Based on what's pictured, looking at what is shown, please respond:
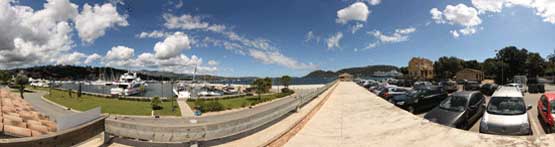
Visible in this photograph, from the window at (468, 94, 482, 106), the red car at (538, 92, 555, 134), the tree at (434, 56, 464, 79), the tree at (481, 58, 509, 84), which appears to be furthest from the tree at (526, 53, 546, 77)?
the window at (468, 94, 482, 106)

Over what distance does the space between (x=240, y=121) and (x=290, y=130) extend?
201 cm

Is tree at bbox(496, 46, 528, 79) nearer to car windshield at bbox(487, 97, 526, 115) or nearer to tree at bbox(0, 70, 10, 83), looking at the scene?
car windshield at bbox(487, 97, 526, 115)

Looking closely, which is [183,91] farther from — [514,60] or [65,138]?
[514,60]

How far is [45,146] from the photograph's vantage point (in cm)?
325

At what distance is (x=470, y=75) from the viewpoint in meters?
74.1

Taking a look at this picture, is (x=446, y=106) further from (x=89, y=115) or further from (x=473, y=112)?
(x=89, y=115)

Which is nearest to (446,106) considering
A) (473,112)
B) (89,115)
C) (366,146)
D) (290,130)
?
(473,112)

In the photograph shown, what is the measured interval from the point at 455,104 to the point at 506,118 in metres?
2.23

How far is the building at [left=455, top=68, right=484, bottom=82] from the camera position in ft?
235

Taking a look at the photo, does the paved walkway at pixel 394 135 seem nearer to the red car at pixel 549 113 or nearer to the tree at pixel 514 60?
the red car at pixel 549 113

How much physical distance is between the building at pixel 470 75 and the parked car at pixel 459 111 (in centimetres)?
7308

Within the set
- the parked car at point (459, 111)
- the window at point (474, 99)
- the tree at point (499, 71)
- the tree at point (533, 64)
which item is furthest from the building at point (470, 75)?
the parked car at point (459, 111)

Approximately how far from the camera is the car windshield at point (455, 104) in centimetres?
1015

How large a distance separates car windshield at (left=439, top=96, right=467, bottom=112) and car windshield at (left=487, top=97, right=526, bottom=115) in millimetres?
845
